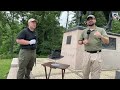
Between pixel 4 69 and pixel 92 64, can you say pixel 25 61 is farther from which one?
pixel 4 69

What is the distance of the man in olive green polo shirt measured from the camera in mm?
3365

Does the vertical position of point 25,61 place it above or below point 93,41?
below

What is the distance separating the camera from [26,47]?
3775 millimetres

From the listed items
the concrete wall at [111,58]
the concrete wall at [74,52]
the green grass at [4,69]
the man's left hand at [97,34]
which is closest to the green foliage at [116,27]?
the concrete wall at [111,58]

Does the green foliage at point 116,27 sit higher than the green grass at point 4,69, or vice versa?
the green foliage at point 116,27

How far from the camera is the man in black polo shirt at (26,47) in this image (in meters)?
3.69

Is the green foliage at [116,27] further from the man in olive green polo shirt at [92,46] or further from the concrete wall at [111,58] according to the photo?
the man in olive green polo shirt at [92,46]

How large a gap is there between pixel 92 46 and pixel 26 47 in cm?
110

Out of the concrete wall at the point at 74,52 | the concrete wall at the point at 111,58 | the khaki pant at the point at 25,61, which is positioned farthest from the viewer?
the concrete wall at the point at 111,58

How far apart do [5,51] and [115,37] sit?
17.4 ft

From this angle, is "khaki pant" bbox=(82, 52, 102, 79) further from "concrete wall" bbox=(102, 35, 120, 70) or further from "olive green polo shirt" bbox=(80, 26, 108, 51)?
"concrete wall" bbox=(102, 35, 120, 70)

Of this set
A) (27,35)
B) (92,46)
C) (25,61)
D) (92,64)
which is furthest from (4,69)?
(92,46)
